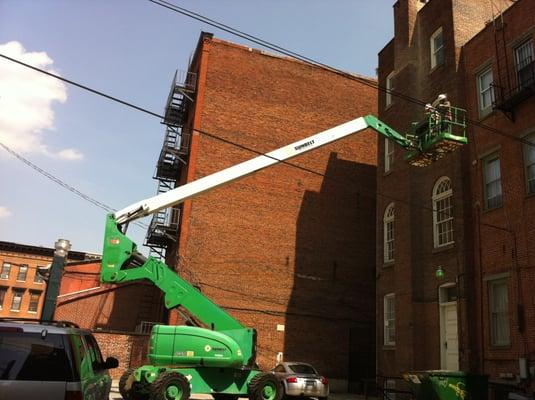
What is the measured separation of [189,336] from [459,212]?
10.4 meters

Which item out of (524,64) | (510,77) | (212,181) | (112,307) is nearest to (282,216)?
(112,307)

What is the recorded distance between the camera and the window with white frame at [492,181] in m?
17.6

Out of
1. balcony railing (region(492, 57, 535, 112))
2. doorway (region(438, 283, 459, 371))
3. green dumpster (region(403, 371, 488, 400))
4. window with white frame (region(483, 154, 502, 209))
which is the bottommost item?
green dumpster (region(403, 371, 488, 400))

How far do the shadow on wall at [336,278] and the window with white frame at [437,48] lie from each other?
963 centimetres

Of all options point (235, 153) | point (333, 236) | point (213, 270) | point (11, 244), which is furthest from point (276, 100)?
point (11, 244)

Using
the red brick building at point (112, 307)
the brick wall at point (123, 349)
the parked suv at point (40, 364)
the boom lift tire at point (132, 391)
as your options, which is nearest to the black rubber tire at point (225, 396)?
the boom lift tire at point (132, 391)

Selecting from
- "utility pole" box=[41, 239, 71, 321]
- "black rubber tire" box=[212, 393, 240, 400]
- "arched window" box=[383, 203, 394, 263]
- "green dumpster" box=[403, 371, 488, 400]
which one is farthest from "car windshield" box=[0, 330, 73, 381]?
"arched window" box=[383, 203, 394, 263]

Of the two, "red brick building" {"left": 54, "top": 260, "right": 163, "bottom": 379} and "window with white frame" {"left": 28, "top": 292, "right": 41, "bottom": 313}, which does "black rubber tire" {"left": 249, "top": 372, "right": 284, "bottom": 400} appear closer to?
"red brick building" {"left": 54, "top": 260, "right": 163, "bottom": 379}

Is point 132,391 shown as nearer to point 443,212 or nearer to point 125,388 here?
point 125,388

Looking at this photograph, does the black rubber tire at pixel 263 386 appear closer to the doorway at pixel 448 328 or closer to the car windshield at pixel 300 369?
the car windshield at pixel 300 369

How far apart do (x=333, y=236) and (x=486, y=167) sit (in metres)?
11.8

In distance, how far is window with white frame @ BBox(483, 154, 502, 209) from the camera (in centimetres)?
1756

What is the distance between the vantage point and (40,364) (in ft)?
20.8

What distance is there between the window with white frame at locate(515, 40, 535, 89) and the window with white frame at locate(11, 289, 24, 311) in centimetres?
6091
